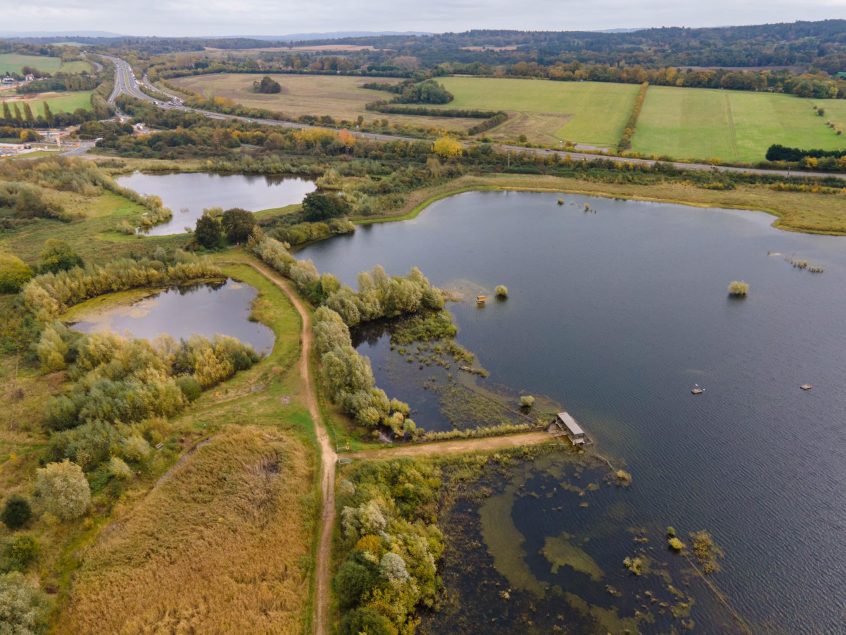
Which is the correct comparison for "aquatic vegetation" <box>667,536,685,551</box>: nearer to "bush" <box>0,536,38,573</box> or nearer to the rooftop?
the rooftop

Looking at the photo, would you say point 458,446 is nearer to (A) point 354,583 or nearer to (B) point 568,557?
(B) point 568,557

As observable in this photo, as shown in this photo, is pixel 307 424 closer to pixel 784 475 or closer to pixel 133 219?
pixel 784 475

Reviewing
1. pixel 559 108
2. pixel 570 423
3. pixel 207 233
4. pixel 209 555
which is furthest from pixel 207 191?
pixel 559 108

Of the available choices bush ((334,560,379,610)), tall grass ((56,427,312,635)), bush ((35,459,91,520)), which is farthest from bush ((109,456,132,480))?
bush ((334,560,379,610))

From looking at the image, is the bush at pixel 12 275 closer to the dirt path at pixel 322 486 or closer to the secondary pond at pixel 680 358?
the secondary pond at pixel 680 358

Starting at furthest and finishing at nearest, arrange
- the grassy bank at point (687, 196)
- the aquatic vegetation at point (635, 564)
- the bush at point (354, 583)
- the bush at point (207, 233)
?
1. the grassy bank at point (687, 196)
2. the bush at point (207, 233)
3. the aquatic vegetation at point (635, 564)
4. the bush at point (354, 583)

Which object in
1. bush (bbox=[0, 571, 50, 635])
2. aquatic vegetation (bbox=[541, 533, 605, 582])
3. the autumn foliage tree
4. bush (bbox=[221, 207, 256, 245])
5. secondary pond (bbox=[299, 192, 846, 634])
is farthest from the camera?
the autumn foliage tree

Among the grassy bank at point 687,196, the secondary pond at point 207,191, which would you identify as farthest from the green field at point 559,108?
the secondary pond at point 207,191
